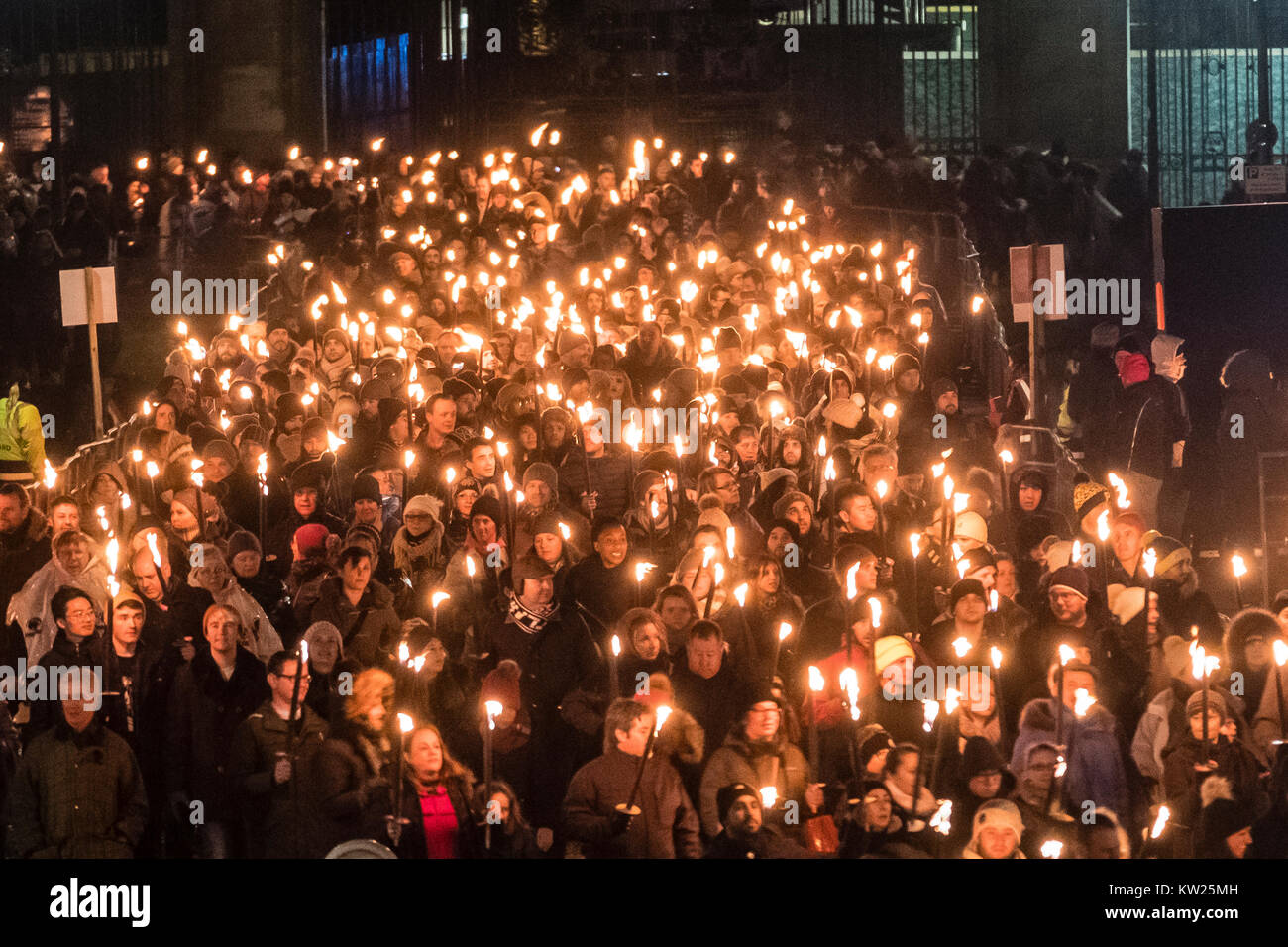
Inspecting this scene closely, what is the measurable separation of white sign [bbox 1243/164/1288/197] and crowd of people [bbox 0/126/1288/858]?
11.1 ft

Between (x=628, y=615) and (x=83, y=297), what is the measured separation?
7.16 m

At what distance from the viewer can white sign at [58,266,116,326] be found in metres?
14.2

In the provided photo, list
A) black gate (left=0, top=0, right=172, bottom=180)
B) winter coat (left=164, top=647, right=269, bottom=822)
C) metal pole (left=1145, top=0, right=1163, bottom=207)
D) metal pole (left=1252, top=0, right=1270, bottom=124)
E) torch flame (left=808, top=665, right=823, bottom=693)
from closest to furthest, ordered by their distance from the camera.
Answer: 1. torch flame (left=808, top=665, right=823, bottom=693)
2. winter coat (left=164, top=647, right=269, bottom=822)
3. metal pole (left=1252, top=0, right=1270, bottom=124)
4. metal pole (left=1145, top=0, right=1163, bottom=207)
5. black gate (left=0, top=0, right=172, bottom=180)

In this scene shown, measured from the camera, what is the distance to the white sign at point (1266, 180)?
1648cm

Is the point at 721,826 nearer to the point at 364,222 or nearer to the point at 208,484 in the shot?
the point at 208,484

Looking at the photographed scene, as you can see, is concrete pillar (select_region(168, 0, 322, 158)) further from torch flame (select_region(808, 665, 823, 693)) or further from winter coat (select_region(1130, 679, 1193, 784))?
winter coat (select_region(1130, 679, 1193, 784))

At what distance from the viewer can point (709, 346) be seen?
48.4 ft

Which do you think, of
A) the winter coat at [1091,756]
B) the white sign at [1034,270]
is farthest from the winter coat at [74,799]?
the white sign at [1034,270]

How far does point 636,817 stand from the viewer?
7.62 m

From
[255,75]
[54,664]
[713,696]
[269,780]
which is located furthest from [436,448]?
[255,75]

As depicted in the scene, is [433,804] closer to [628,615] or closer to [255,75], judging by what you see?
[628,615]

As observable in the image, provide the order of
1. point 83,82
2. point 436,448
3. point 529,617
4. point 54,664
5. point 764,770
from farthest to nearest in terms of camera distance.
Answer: point 83,82, point 436,448, point 529,617, point 54,664, point 764,770

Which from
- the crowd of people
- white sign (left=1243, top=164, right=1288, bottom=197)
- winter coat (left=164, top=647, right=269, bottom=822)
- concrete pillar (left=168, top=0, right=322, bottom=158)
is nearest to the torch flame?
the crowd of people

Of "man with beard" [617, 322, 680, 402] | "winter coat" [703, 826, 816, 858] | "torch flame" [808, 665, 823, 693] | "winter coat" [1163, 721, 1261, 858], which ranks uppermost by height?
"man with beard" [617, 322, 680, 402]
